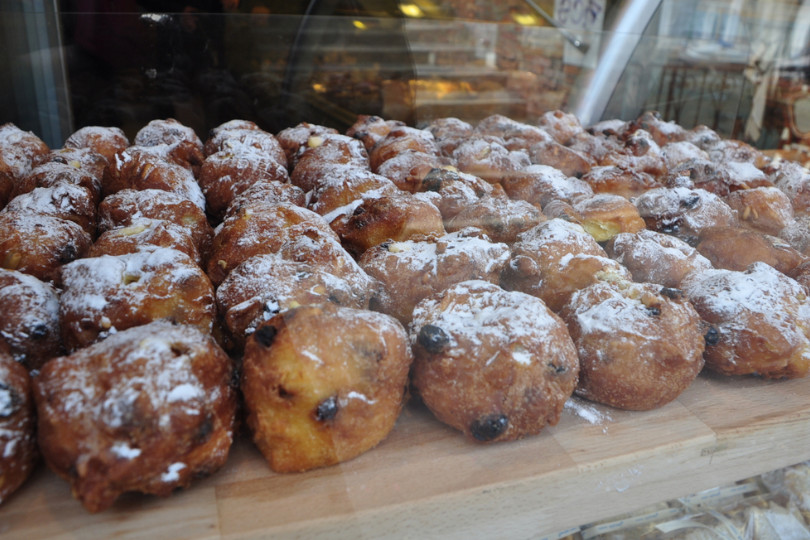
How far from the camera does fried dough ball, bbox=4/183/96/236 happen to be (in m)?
2.00

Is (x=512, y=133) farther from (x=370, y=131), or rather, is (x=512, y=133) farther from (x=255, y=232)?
(x=255, y=232)

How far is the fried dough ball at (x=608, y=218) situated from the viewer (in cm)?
225

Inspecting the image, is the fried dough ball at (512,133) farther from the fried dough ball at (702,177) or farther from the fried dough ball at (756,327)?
the fried dough ball at (756,327)

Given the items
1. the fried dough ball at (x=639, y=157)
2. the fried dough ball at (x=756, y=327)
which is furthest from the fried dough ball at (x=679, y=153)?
the fried dough ball at (x=756, y=327)

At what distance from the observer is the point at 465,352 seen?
4.69ft

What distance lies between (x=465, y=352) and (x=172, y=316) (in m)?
0.75

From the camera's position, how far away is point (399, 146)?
2824mm

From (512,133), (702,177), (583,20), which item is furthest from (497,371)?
(583,20)

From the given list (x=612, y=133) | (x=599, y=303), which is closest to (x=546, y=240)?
(x=599, y=303)

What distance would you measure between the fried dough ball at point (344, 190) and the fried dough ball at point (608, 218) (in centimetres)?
75

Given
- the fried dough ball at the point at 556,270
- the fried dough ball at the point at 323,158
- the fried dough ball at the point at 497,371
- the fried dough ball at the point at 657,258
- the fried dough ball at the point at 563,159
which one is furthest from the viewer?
the fried dough ball at the point at 563,159

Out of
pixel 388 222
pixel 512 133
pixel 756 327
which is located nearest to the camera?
pixel 756 327

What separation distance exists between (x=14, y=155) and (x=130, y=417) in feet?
6.33

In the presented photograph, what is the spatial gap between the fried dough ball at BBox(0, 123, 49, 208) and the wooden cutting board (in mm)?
1522
